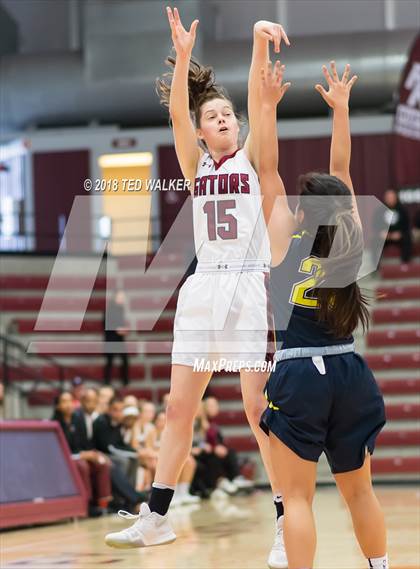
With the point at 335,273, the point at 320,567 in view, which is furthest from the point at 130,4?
the point at 335,273

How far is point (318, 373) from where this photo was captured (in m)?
4.55

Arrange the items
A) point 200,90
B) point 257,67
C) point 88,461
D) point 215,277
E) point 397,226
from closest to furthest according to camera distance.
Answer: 1. point 257,67
2. point 215,277
3. point 200,90
4. point 88,461
5. point 397,226

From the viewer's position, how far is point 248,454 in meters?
17.7

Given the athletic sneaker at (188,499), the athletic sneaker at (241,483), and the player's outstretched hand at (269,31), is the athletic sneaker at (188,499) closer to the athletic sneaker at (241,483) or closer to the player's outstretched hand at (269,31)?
the athletic sneaker at (241,483)

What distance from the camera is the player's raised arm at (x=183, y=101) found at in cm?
530

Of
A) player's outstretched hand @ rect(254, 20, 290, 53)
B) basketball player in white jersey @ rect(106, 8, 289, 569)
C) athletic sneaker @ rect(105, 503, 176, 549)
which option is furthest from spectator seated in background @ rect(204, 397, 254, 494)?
player's outstretched hand @ rect(254, 20, 290, 53)

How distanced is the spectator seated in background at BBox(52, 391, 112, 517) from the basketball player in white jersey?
282 inches

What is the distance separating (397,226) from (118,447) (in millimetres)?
8699

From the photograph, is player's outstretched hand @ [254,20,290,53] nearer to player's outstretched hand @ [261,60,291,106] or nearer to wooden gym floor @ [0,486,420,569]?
player's outstretched hand @ [261,60,291,106]

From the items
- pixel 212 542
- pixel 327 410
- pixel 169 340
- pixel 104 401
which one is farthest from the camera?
pixel 169 340

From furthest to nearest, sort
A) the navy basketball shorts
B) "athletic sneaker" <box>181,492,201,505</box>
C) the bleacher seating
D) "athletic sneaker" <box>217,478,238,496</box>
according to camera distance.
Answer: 1. the bleacher seating
2. "athletic sneaker" <box>217,478,238,496</box>
3. "athletic sneaker" <box>181,492,201,505</box>
4. the navy basketball shorts

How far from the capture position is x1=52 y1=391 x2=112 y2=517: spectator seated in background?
12.4 m

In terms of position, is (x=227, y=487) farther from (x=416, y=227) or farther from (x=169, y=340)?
(x=416, y=227)

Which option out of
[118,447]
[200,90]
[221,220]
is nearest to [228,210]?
[221,220]
